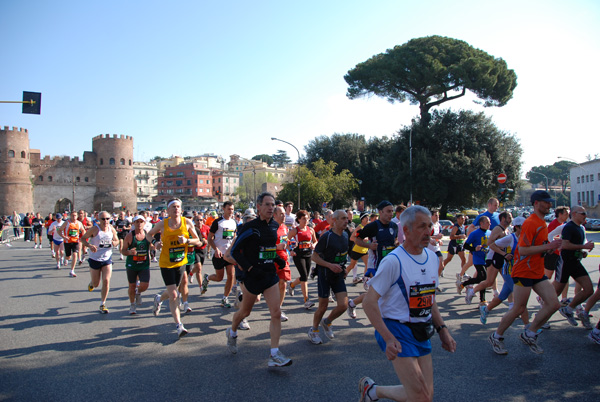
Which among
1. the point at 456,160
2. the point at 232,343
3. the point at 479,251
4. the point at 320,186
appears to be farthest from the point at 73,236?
the point at 456,160

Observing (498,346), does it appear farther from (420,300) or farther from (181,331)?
(181,331)

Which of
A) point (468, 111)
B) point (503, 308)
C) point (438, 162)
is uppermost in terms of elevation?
point (468, 111)

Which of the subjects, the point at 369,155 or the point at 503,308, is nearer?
the point at 503,308

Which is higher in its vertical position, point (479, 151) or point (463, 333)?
point (479, 151)

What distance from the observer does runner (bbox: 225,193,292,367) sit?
4848 millimetres

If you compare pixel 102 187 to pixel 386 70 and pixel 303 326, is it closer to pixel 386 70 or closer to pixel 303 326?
pixel 386 70

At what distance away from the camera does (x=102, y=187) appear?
253 ft

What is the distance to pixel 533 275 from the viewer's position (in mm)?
4941

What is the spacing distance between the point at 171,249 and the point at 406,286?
4.06 m

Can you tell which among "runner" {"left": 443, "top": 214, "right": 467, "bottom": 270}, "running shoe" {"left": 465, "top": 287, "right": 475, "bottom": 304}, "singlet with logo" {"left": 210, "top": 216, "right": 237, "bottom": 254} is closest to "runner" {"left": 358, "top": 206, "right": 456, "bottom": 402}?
"running shoe" {"left": 465, "top": 287, "right": 475, "bottom": 304}

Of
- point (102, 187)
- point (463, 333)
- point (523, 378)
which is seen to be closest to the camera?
point (523, 378)

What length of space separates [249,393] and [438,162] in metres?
33.0

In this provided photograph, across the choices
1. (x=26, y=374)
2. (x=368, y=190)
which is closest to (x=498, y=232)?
(x=26, y=374)

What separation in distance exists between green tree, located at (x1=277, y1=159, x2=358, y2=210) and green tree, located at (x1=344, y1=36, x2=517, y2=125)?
880 cm
